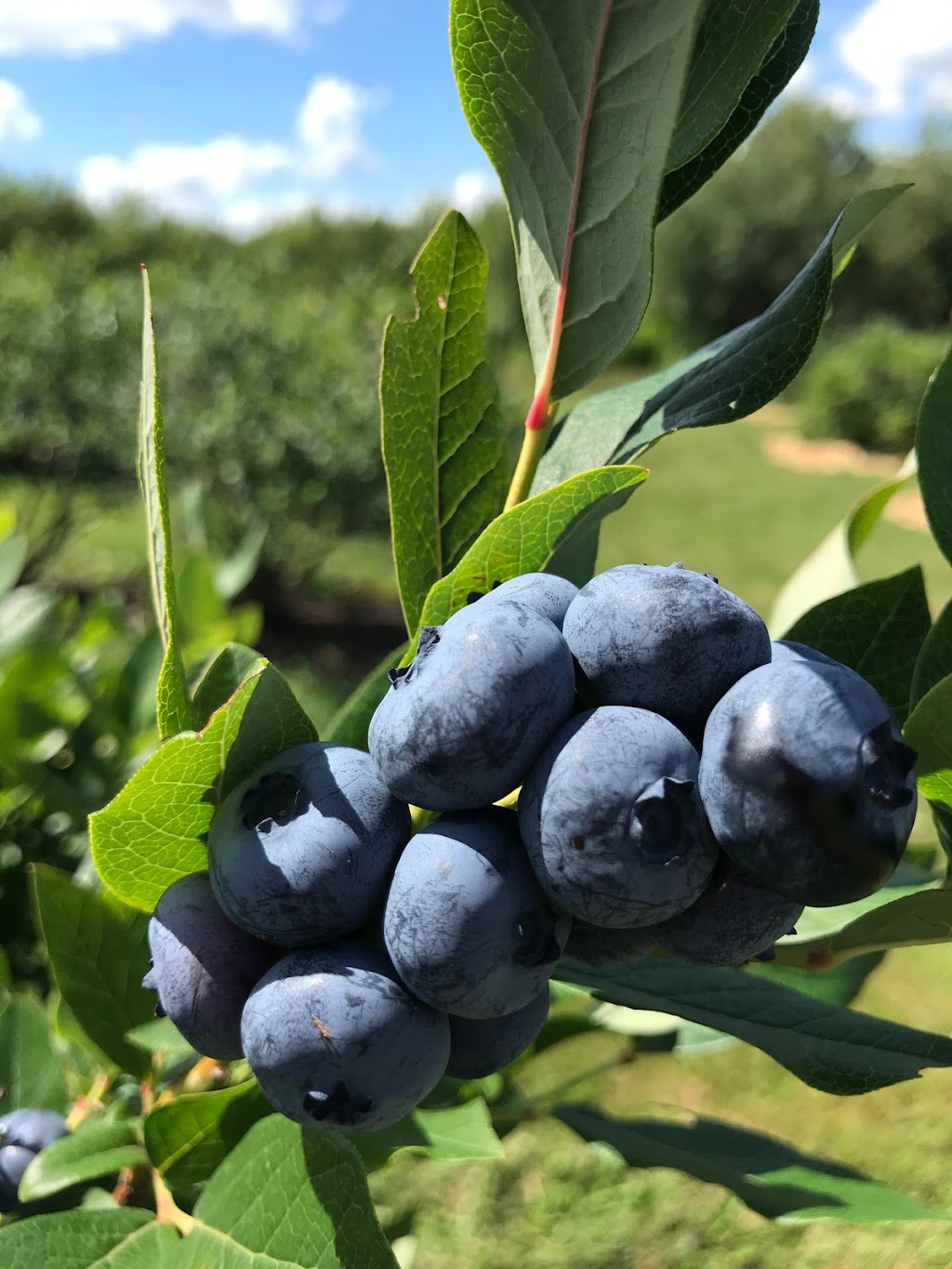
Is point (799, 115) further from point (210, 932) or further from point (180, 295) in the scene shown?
point (210, 932)

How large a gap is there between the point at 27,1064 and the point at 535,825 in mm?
929

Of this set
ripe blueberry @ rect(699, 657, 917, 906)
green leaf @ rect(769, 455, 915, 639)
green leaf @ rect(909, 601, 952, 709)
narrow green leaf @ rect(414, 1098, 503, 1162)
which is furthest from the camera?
green leaf @ rect(769, 455, 915, 639)

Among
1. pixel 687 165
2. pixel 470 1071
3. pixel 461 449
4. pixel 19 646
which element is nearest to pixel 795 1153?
pixel 470 1071

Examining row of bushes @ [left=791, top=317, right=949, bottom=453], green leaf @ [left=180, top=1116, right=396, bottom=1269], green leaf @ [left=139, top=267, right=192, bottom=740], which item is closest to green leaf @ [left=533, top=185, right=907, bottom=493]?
green leaf @ [left=139, top=267, right=192, bottom=740]

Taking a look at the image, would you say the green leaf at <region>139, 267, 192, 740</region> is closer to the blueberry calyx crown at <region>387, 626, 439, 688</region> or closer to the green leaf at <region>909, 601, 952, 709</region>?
the blueberry calyx crown at <region>387, 626, 439, 688</region>

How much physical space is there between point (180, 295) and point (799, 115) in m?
23.6

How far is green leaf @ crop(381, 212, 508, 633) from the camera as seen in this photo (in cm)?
81

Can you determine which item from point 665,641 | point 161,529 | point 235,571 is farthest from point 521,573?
point 235,571

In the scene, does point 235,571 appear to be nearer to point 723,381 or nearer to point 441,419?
point 441,419

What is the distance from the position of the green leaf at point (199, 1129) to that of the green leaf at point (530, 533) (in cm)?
47

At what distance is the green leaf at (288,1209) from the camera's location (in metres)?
0.70

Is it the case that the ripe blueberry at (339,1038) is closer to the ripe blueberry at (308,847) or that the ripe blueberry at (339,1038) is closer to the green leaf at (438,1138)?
the ripe blueberry at (308,847)

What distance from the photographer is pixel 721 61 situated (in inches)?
26.4

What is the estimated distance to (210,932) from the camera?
646 mm
